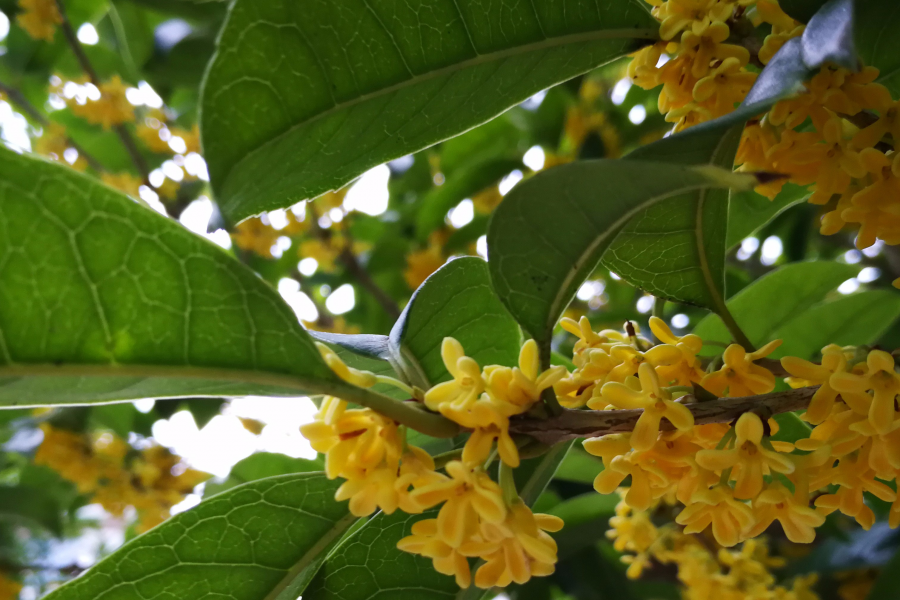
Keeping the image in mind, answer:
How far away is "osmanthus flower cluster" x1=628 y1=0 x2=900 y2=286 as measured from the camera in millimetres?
651

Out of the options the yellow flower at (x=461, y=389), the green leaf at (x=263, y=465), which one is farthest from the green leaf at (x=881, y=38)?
the green leaf at (x=263, y=465)

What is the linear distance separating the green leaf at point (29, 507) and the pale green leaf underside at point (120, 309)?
7.91 ft

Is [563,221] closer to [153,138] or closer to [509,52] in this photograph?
[509,52]

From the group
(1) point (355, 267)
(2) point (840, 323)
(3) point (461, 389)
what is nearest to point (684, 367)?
(3) point (461, 389)

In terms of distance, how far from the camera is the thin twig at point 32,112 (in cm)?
281

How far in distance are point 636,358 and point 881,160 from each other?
302 millimetres

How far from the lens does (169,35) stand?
7.55ft

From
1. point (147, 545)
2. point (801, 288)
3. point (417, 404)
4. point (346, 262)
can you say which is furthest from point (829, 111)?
point (346, 262)

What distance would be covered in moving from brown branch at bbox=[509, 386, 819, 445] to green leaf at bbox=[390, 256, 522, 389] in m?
0.17

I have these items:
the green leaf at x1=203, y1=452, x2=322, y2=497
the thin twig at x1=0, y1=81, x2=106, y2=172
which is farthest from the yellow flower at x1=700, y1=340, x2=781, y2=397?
the thin twig at x1=0, y1=81, x2=106, y2=172

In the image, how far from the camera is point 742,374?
2.25 feet

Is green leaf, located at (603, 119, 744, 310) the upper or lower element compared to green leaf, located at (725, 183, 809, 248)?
lower

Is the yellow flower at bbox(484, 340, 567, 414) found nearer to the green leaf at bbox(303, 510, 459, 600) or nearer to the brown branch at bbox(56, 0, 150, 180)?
the green leaf at bbox(303, 510, 459, 600)

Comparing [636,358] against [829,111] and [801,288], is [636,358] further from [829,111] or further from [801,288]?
[801,288]
